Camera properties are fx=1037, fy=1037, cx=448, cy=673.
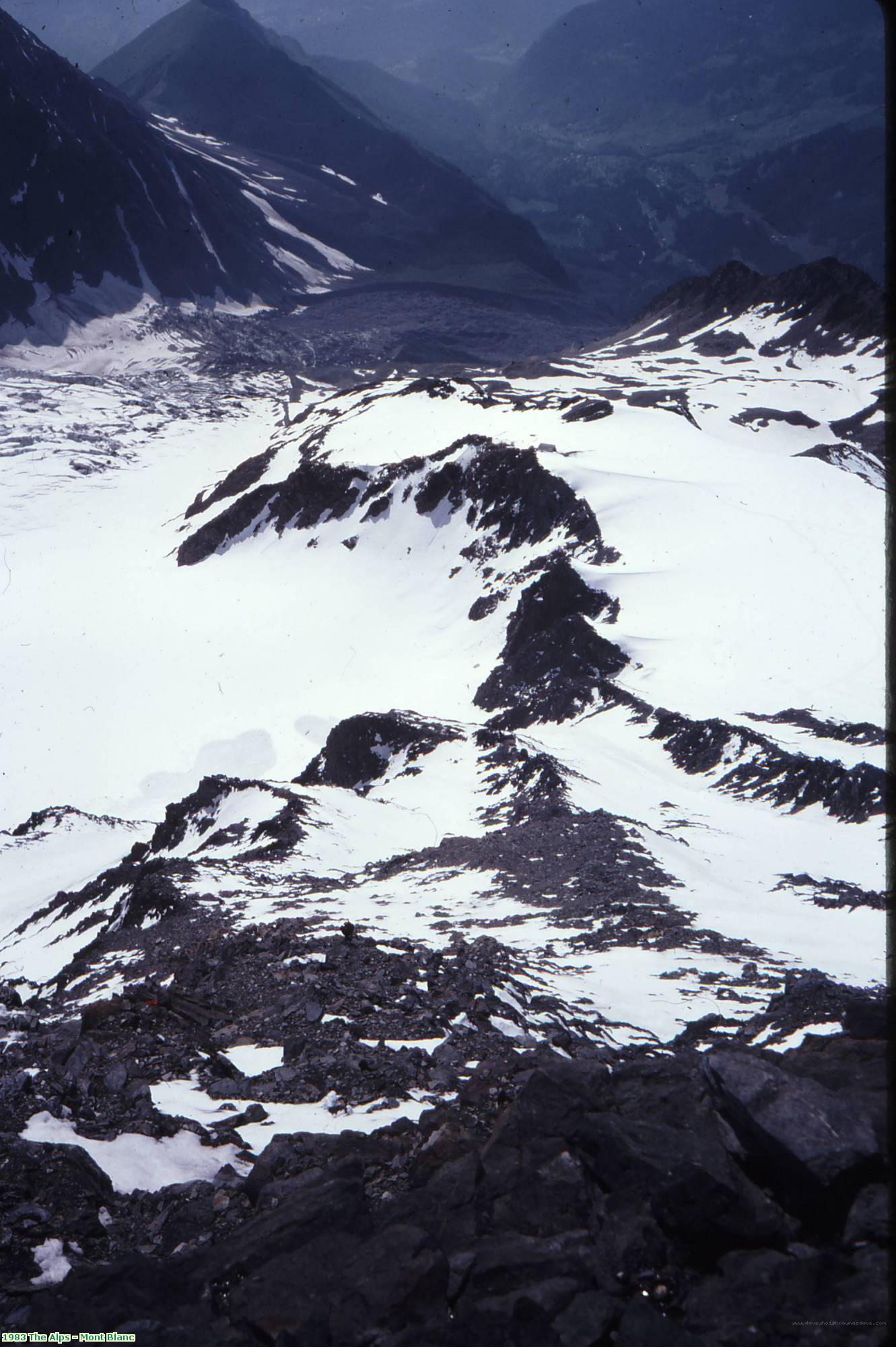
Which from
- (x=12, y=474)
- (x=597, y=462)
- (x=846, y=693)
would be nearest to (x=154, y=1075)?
(x=846, y=693)

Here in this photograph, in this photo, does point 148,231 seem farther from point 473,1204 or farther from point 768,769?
point 473,1204

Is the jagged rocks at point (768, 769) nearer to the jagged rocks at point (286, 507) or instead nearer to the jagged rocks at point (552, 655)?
the jagged rocks at point (552, 655)

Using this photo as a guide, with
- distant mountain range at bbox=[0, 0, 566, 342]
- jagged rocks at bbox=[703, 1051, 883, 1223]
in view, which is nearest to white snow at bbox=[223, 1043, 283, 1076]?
jagged rocks at bbox=[703, 1051, 883, 1223]

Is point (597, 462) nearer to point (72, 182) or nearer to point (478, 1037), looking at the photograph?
point (478, 1037)

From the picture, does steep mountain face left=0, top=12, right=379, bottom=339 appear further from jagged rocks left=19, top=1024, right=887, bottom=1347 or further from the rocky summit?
jagged rocks left=19, top=1024, right=887, bottom=1347

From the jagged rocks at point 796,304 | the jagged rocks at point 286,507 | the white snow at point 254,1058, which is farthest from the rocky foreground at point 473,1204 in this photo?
the jagged rocks at point 796,304

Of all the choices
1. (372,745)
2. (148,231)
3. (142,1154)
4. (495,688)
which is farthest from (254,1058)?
(148,231)
